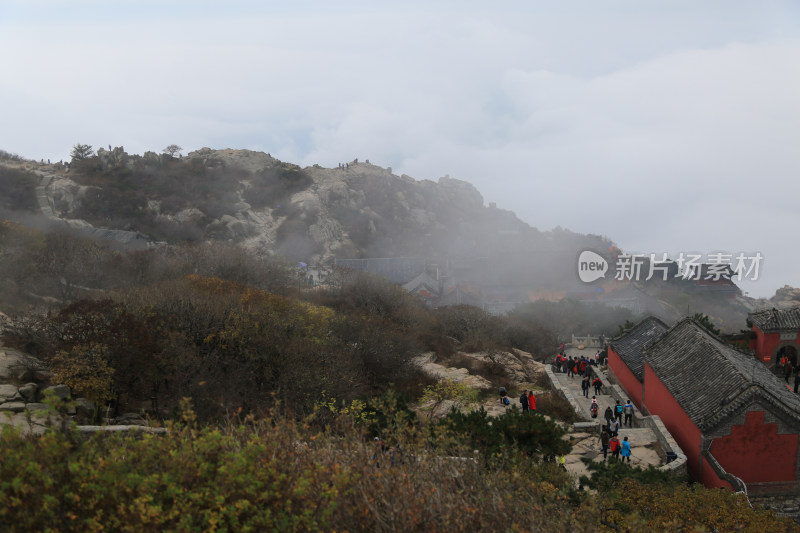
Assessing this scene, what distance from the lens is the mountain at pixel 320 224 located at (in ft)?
186

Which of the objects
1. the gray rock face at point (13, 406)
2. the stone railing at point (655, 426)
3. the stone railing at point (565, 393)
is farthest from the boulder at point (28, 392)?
the stone railing at point (565, 393)

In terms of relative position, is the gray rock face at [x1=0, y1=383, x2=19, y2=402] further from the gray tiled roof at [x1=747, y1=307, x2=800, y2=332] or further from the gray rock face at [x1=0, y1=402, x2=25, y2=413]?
the gray tiled roof at [x1=747, y1=307, x2=800, y2=332]

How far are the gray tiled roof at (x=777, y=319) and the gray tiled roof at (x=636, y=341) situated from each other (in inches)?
253

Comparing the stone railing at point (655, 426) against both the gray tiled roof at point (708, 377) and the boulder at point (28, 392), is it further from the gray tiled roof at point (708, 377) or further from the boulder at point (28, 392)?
the boulder at point (28, 392)

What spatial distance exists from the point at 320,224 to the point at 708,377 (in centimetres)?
5918

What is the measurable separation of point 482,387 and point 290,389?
30.1 feet

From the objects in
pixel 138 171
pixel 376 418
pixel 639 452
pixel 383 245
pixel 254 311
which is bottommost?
pixel 639 452

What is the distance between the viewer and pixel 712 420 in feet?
50.0

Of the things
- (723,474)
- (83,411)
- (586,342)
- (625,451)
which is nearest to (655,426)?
(625,451)

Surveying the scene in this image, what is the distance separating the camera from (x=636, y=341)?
79.8 ft

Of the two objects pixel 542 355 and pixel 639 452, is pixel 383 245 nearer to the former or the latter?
pixel 542 355

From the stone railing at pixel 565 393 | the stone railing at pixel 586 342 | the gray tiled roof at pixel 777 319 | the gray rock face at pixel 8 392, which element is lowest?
the gray rock face at pixel 8 392

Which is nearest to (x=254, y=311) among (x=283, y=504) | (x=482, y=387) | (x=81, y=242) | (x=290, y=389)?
(x=290, y=389)

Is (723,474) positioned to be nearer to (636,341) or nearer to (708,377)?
(708,377)
